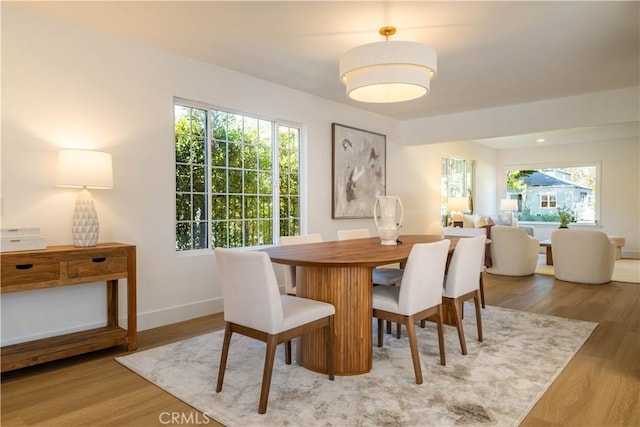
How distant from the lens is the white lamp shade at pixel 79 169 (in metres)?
2.64

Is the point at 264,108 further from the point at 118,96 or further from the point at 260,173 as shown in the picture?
the point at 118,96

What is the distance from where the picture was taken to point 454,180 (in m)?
8.34

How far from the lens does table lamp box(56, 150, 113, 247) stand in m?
2.64

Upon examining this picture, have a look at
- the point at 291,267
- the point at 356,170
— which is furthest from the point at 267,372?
the point at 356,170

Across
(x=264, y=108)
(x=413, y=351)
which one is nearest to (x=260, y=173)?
(x=264, y=108)

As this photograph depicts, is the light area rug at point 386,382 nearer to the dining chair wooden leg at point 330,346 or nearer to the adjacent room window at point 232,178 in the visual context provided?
the dining chair wooden leg at point 330,346

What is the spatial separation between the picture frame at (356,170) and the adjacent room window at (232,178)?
63 cm

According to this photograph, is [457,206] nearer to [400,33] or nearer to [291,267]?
[400,33]

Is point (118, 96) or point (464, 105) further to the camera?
point (464, 105)

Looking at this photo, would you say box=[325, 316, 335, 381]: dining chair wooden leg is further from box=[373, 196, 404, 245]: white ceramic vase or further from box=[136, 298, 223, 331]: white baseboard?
box=[136, 298, 223, 331]: white baseboard

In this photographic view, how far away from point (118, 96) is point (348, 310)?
2560 mm

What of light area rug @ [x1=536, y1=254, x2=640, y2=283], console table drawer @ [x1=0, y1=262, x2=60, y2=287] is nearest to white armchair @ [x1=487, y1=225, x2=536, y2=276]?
light area rug @ [x1=536, y1=254, x2=640, y2=283]

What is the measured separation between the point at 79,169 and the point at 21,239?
57 centimetres

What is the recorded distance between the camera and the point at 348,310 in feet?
7.77
